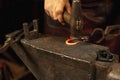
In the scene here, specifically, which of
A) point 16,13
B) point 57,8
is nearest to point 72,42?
point 57,8

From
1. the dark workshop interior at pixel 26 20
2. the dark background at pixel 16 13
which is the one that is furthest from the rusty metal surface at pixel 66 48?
the dark background at pixel 16 13

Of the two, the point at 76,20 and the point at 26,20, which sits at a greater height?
the point at 76,20

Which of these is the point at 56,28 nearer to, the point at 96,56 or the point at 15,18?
the point at 15,18

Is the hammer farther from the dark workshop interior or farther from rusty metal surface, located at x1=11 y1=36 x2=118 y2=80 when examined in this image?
the dark workshop interior

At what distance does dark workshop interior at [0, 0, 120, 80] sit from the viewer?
1.33 metres

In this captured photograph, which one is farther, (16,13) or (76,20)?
(16,13)

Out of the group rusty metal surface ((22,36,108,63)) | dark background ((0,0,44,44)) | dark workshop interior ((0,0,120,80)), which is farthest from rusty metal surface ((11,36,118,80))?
dark background ((0,0,44,44))

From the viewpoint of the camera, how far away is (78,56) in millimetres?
771

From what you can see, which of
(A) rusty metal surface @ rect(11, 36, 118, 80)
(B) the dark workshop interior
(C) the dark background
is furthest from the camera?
(C) the dark background

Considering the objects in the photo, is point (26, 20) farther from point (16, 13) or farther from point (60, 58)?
point (60, 58)

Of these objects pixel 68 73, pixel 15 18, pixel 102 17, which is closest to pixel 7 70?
pixel 15 18

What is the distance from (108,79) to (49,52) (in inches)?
10.0

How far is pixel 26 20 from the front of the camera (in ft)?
6.02

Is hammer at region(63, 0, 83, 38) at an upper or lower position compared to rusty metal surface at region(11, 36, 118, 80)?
upper
